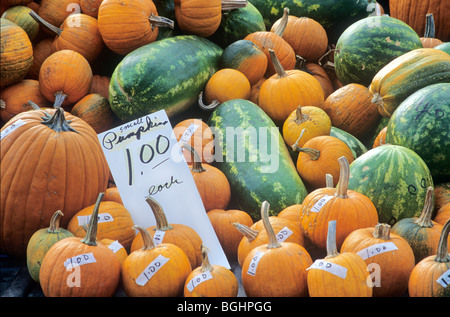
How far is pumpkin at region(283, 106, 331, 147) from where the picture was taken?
2.30 metres

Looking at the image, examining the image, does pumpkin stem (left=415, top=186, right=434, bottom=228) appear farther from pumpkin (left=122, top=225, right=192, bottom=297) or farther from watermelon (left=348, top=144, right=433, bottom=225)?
pumpkin (left=122, top=225, right=192, bottom=297)

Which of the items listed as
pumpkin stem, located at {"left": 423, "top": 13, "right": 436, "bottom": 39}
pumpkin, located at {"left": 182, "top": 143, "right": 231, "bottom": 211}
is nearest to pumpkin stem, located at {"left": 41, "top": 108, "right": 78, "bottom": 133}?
pumpkin, located at {"left": 182, "top": 143, "right": 231, "bottom": 211}

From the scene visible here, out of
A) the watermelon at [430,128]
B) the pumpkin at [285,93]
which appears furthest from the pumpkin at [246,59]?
the watermelon at [430,128]

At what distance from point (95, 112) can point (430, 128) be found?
165cm

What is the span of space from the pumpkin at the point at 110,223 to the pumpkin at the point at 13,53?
3.64ft

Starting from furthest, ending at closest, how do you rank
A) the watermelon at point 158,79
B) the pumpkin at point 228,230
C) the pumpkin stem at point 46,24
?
the pumpkin stem at point 46,24 → the watermelon at point 158,79 → the pumpkin at point 228,230

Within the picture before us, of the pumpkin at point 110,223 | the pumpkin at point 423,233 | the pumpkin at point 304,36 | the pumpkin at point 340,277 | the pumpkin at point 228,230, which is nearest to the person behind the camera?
the pumpkin at point 340,277

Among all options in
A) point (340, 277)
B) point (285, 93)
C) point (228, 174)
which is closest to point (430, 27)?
point (285, 93)

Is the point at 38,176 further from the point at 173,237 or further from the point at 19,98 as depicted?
the point at 19,98

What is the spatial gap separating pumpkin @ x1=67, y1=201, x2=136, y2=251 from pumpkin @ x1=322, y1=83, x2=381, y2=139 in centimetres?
135

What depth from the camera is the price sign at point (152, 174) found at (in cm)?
189

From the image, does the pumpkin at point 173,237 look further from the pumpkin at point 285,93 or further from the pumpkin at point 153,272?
the pumpkin at point 285,93

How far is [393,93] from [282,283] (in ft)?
4.20

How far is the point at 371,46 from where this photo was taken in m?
2.76
